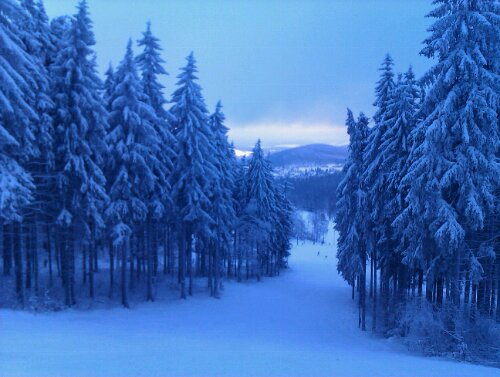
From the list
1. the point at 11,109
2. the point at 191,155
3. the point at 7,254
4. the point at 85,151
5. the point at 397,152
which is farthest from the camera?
the point at 191,155

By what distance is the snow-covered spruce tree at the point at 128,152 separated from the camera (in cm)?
2184

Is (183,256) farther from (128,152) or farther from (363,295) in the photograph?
(363,295)

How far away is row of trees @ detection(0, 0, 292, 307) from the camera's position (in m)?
15.7

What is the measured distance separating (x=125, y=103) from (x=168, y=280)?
667 inches

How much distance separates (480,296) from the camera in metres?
21.7

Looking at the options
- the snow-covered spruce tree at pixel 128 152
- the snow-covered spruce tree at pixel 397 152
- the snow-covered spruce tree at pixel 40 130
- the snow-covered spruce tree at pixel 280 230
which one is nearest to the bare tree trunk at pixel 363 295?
the snow-covered spruce tree at pixel 397 152

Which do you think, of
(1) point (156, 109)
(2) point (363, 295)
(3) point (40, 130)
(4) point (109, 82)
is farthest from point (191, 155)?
(2) point (363, 295)

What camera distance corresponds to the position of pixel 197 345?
12.6m

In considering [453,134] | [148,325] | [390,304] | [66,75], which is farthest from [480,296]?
[66,75]

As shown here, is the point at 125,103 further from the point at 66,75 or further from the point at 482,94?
the point at 482,94

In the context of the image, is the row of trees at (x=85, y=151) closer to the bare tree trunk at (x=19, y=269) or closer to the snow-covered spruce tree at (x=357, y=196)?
the bare tree trunk at (x=19, y=269)

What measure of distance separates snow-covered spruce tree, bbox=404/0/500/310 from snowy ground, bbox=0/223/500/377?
5626mm

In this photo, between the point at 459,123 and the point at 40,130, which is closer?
the point at 459,123

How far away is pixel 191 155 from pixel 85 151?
8173 mm
